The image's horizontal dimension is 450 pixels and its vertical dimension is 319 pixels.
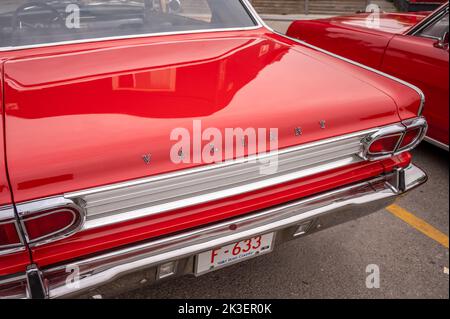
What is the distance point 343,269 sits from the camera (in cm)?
240

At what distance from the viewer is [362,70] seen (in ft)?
6.85

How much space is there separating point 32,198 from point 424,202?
2954mm

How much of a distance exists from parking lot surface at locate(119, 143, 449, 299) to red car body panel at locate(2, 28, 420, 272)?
0.77 m

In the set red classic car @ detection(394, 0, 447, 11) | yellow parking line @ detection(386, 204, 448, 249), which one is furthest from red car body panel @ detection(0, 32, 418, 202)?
red classic car @ detection(394, 0, 447, 11)

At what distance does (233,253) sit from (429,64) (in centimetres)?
275

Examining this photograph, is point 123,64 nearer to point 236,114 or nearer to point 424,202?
point 236,114

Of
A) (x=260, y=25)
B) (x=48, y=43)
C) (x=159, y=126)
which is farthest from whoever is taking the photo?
(x=260, y=25)

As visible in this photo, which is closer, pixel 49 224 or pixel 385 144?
pixel 49 224

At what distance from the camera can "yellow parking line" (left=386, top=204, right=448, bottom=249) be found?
2725 mm

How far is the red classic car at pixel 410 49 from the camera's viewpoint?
11.0ft

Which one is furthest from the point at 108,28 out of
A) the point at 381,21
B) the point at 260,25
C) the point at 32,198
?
the point at 381,21

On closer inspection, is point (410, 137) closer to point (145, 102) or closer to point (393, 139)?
point (393, 139)

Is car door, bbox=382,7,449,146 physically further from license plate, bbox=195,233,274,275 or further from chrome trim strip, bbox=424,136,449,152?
license plate, bbox=195,233,274,275

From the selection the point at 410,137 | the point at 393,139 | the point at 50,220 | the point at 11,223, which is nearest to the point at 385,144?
the point at 393,139
